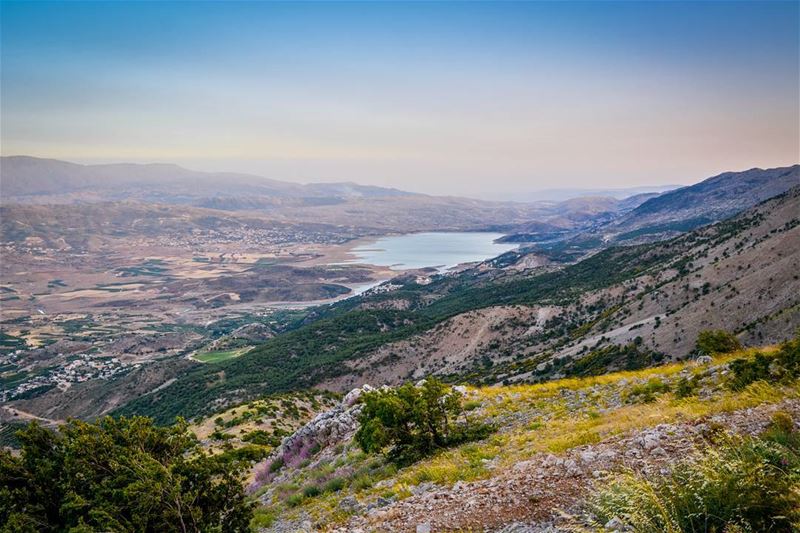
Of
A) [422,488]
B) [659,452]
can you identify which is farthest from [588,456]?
[422,488]

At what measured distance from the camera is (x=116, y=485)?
860cm

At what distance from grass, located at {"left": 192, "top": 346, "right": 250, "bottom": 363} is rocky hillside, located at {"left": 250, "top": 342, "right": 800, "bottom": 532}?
8092 centimetres

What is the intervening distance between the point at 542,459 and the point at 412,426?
5.01m

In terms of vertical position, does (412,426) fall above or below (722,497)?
below

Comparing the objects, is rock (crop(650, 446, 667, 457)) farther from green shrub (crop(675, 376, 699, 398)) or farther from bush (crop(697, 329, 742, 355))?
bush (crop(697, 329, 742, 355))

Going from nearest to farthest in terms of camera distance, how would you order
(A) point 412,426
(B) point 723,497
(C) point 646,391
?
1. (B) point 723,497
2. (C) point 646,391
3. (A) point 412,426

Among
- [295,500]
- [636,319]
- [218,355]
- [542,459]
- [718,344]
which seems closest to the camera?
[542,459]

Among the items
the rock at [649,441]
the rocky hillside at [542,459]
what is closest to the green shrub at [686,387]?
the rocky hillside at [542,459]

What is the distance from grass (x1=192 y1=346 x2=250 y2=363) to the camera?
3501 inches

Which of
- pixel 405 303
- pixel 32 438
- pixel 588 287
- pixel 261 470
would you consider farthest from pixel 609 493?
pixel 405 303

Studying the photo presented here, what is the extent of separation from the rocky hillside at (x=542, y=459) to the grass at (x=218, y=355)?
80.9 m

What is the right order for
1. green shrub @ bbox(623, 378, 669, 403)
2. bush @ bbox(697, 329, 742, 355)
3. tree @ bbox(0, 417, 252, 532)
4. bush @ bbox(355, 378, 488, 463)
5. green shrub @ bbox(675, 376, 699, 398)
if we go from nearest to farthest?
tree @ bbox(0, 417, 252, 532)
green shrub @ bbox(675, 376, 699, 398)
green shrub @ bbox(623, 378, 669, 403)
bush @ bbox(355, 378, 488, 463)
bush @ bbox(697, 329, 742, 355)

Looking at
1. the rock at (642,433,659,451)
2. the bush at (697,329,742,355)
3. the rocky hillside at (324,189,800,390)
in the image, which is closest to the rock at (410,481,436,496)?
the rock at (642,433,659,451)

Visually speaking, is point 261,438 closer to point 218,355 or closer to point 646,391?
point 646,391
